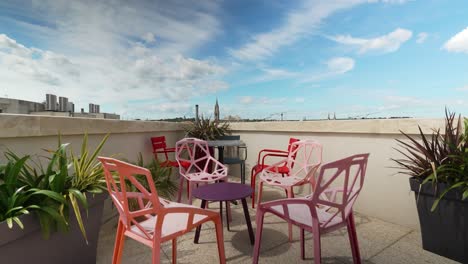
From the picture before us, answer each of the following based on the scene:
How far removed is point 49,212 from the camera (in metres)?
1.05

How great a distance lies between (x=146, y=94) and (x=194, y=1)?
136 inches

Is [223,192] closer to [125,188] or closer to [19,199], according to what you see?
[125,188]

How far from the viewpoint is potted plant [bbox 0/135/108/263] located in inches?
40.6

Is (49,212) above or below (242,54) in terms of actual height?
below

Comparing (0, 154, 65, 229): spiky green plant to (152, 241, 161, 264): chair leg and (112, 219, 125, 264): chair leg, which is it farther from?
(152, 241, 161, 264): chair leg

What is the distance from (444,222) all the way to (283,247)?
1275 mm

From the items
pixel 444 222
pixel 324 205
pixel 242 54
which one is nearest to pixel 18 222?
pixel 324 205

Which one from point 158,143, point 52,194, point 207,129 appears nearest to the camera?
point 52,194

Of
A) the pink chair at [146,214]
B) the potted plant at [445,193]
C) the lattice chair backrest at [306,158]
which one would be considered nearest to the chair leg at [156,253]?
the pink chair at [146,214]

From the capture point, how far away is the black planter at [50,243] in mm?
1001

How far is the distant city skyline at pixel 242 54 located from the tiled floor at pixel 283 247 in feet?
4.13

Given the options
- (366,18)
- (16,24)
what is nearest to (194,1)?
(16,24)

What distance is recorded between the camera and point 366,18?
4.39 m

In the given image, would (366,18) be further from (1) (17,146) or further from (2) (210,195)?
(1) (17,146)
